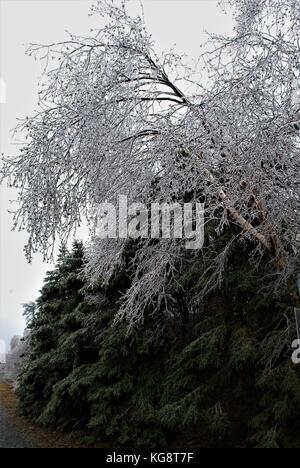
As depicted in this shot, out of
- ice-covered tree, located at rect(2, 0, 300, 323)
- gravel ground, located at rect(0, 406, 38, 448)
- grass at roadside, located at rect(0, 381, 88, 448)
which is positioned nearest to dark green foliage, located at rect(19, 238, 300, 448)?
grass at roadside, located at rect(0, 381, 88, 448)

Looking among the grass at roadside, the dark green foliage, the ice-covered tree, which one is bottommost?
the grass at roadside

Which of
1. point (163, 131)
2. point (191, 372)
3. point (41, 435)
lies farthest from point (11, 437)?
point (163, 131)

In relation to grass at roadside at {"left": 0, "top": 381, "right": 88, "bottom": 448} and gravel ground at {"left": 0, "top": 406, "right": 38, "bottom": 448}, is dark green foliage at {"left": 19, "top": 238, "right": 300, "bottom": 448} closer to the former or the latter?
grass at roadside at {"left": 0, "top": 381, "right": 88, "bottom": 448}

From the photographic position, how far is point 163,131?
191 inches

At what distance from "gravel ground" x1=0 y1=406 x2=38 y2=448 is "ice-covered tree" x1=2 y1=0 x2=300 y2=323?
3.49m

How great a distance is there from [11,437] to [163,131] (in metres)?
6.23

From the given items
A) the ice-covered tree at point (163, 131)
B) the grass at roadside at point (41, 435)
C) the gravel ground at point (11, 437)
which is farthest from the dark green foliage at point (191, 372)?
the ice-covered tree at point (163, 131)

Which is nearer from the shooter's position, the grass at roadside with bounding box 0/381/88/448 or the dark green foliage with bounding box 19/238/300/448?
the dark green foliage with bounding box 19/238/300/448

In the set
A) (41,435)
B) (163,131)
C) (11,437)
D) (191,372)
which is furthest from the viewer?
(41,435)

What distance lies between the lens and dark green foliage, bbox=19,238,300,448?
5250 mm

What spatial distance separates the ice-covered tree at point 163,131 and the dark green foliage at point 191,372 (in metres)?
0.98

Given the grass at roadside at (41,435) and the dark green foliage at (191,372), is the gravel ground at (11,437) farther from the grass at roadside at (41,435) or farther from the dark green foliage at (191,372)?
the dark green foliage at (191,372)

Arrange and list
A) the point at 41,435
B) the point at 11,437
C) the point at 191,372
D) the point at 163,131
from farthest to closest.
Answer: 1. the point at 41,435
2. the point at 11,437
3. the point at 191,372
4. the point at 163,131

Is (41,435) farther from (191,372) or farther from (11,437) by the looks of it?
(191,372)
